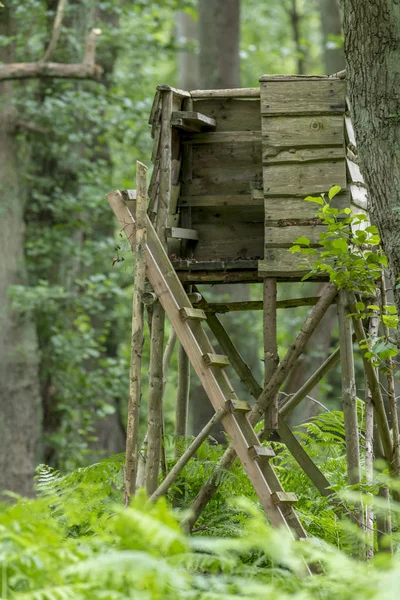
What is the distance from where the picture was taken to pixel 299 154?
6652 millimetres

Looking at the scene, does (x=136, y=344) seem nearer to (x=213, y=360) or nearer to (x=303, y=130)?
(x=213, y=360)

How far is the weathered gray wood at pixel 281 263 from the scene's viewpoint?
6539 mm

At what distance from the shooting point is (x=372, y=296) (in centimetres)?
702

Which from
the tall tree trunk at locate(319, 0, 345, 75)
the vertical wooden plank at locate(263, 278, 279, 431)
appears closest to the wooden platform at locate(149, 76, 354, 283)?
the vertical wooden plank at locate(263, 278, 279, 431)

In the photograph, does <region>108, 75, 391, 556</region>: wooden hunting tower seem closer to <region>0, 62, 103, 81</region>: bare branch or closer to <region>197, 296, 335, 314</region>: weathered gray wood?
<region>197, 296, 335, 314</region>: weathered gray wood

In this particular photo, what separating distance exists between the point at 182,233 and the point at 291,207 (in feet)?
2.96

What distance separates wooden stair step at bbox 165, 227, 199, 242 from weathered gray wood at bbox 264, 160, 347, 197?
2.47ft

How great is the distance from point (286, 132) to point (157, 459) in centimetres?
267

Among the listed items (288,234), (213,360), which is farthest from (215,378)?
(288,234)

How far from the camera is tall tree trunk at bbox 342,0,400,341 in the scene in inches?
197

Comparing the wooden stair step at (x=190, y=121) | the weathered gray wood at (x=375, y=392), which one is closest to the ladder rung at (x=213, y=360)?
the weathered gray wood at (x=375, y=392)

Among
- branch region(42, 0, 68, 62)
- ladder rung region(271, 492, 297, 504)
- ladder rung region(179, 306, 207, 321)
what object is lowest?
ladder rung region(271, 492, 297, 504)

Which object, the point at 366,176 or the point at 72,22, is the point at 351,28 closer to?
the point at 366,176

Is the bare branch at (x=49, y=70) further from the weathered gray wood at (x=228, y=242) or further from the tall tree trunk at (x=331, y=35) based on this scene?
the weathered gray wood at (x=228, y=242)
